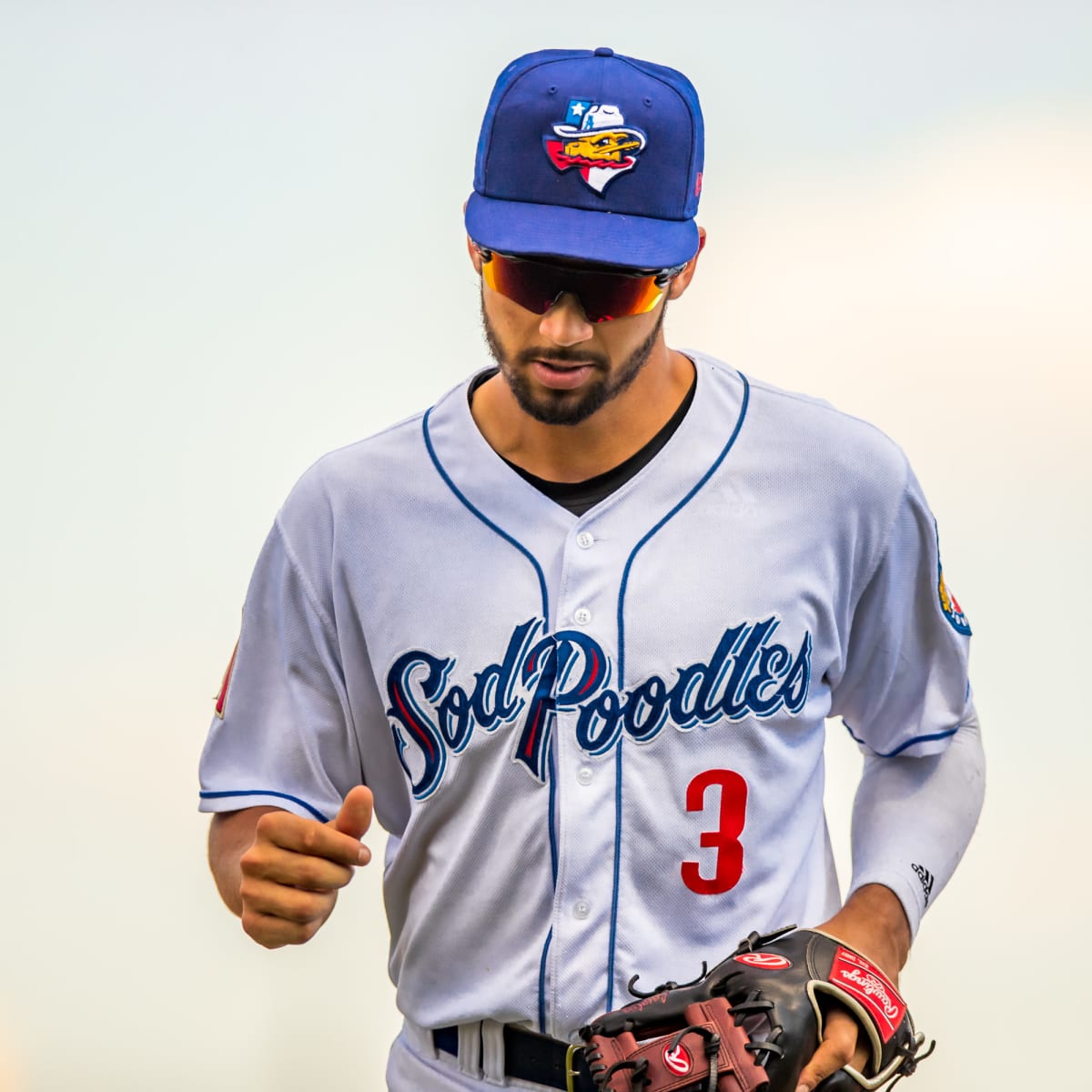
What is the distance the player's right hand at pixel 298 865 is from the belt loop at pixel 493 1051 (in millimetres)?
302

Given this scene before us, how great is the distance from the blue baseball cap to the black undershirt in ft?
0.74

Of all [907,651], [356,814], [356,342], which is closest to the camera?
[356,814]

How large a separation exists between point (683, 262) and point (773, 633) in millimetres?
403

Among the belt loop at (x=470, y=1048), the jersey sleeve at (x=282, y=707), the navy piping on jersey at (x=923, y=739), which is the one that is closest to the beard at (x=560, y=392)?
the jersey sleeve at (x=282, y=707)

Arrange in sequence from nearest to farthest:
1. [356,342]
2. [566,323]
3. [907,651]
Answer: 1. [566,323]
2. [907,651]
3. [356,342]

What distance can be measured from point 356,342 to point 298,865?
2680 millimetres

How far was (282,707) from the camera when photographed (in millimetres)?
1859

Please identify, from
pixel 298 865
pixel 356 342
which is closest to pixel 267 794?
pixel 298 865

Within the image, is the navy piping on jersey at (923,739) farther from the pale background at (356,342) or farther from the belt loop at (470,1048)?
the pale background at (356,342)

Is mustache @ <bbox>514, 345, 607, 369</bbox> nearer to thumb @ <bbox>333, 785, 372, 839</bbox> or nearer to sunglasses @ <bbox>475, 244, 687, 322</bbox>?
sunglasses @ <bbox>475, 244, 687, 322</bbox>

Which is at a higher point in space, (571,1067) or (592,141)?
(592,141)

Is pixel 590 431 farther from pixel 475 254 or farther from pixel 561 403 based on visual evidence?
pixel 475 254

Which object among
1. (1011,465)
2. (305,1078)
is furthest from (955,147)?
(305,1078)

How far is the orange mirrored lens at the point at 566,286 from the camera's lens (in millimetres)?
1686
